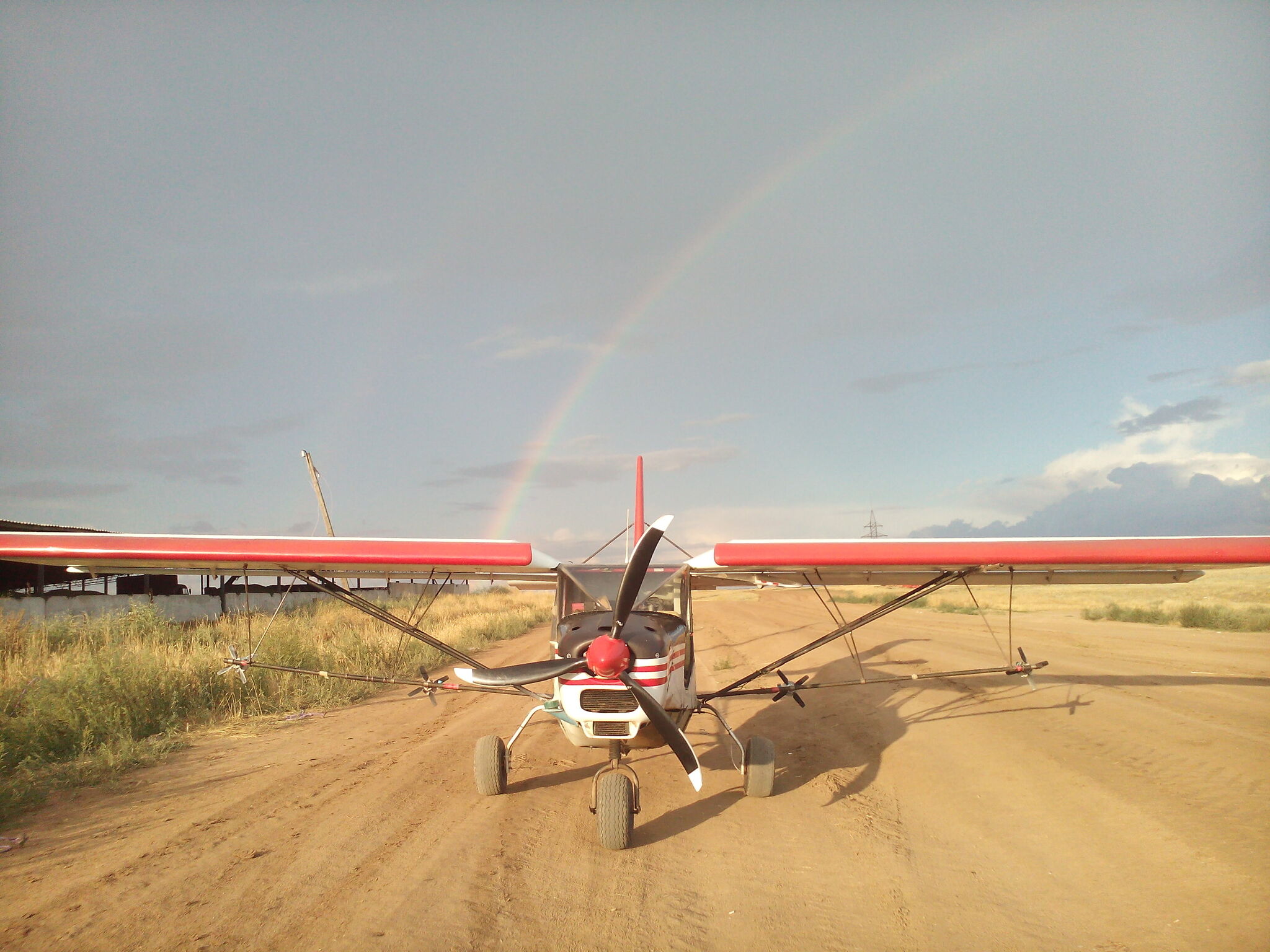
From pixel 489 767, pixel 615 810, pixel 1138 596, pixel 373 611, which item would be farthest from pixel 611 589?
pixel 1138 596

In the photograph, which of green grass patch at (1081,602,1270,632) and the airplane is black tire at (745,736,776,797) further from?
green grass patch at (1081,602,1270,632)

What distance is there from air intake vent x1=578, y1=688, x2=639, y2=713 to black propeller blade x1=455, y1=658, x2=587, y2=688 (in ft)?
0.78

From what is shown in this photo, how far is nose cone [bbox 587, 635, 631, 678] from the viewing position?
6.16m

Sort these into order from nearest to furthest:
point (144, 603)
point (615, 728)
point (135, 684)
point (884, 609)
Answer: point (615, 728)
point (884, 609)
point (135, 684)
point (144, 603)

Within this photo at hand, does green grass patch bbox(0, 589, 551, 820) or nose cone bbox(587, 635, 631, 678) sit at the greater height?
nose cone bbox(587, 635, 631, 678)

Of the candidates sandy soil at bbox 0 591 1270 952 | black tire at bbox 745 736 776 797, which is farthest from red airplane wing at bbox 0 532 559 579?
black tire at bbox 745 736 776 797

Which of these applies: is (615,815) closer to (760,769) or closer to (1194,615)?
(760,769)

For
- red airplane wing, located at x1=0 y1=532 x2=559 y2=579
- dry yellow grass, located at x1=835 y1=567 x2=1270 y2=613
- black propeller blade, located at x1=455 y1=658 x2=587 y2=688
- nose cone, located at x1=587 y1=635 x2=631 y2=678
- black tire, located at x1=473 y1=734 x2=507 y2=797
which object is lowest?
dry yellow grass, located at x1=835 y1=567 x2=1270 y2=613

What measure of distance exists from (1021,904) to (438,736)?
7.92m

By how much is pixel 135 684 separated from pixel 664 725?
29.1 feet

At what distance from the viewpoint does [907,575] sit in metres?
10.2

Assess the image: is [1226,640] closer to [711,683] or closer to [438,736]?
[711,683]

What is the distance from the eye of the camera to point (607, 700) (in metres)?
6.36

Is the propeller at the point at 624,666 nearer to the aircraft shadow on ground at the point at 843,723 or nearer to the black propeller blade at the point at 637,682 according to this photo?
the black propeller blade at the point at 637,682
